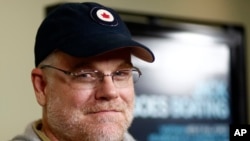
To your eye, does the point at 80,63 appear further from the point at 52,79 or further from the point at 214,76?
the point at 214,76

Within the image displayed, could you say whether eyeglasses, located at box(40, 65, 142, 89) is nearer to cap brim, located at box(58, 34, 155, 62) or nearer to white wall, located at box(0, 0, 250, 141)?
cap brim, located at box(58, 34, 155, 62)

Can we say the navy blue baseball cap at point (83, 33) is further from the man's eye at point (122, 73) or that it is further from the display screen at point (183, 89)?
the display screen at point (183, 89)

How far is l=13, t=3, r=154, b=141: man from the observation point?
126 centimetres

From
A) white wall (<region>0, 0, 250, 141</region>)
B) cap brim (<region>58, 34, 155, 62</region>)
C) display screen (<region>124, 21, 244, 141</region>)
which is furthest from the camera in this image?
display screen (<region>124, 21, 244, 141</region>)

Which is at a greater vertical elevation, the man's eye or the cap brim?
the cap brim

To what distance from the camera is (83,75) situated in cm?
128

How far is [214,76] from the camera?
116 inches

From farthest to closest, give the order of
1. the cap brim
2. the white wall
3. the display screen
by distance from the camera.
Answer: the display screen < the white wall < the cap brim

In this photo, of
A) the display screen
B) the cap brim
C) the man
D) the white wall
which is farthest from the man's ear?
the display screen

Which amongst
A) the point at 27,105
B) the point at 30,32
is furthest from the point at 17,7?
the point at 27,105

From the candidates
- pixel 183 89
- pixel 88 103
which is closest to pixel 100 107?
pixel 88 103

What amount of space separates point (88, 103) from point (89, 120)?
0.04m

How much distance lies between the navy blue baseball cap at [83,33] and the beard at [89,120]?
0.39ft

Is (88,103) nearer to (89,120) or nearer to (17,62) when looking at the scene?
(89,120)
